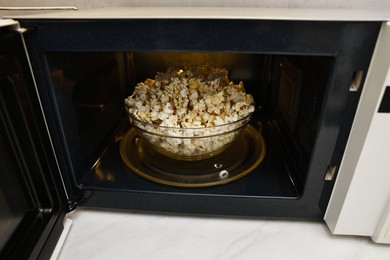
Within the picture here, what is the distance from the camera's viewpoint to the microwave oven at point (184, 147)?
425 mm

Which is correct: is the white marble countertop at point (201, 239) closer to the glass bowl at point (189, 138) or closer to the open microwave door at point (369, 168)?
the open microwave door at point (369, 168)

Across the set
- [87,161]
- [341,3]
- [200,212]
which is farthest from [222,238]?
[341,3]

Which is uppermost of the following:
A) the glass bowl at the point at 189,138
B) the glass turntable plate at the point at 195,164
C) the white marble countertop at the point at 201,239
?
the glass bowl at the point at 189,138

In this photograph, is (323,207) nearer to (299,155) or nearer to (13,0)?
(299,155)

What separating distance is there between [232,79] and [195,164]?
37 centimetres

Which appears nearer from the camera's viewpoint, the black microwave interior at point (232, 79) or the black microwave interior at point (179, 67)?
the black microwave interior at point (232, 79)

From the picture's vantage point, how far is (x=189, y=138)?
0.60 meters

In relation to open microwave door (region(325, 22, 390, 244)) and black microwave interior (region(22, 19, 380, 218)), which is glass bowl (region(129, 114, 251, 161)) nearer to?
black microwave interior (region(22, 19, 380, 218))

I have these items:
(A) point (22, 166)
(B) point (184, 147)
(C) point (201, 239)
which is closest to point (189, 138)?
(B) point (184, 147)

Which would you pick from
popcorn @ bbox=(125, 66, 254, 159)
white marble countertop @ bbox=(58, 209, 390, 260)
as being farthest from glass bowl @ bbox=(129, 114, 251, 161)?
white marble countertop @ bbox=(58, 209, 390, 260)

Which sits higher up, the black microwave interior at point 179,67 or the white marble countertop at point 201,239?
the black microwave interior at point 179,67

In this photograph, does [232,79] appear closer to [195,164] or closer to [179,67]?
[179,67]

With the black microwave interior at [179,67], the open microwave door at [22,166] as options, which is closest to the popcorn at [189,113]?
the black microwave interior at [179,67]

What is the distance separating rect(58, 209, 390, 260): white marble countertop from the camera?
0.55 meters
